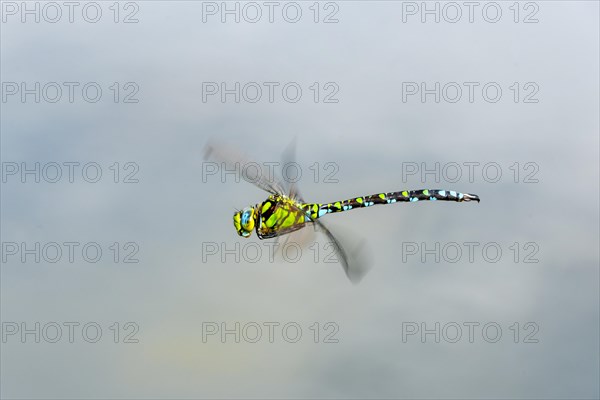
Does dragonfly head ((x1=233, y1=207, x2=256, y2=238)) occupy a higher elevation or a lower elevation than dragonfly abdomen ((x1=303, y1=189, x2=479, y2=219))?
lower

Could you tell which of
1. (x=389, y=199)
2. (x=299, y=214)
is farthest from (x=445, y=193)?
(x=299, y=214)

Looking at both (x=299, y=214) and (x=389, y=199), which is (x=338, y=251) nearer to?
(x=299, y=214)

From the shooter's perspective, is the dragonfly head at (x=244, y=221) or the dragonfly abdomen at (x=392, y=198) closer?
the dragonfly head at (x=244, y=221)

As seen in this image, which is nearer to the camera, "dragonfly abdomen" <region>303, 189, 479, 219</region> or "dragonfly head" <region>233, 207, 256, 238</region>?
"dragonfly head" <region>233, 207, 256, 238</region>

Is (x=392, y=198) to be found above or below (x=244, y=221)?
above

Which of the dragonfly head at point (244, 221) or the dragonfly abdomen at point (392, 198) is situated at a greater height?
the dragonfly abdomen at point (392, 198)
